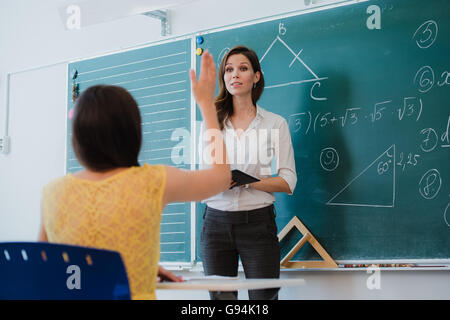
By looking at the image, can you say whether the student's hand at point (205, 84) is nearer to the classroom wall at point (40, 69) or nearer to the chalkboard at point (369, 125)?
the chalkboard at point (369, 125)

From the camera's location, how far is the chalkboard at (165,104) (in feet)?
11.5

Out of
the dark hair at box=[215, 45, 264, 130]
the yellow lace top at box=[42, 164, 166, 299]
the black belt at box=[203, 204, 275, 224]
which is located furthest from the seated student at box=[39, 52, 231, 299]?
the dark hair at box=[215, 45, 264, 130]

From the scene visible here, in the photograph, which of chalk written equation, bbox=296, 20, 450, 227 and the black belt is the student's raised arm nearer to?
the black belt

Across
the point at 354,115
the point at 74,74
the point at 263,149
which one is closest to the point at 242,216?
the point at 263,149

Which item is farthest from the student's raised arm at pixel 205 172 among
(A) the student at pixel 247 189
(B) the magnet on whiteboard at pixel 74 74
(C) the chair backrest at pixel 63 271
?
(B) the magnet on whiteboard at pixel 74 74

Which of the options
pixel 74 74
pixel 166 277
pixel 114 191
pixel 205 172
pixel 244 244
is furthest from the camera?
pixel 74 74

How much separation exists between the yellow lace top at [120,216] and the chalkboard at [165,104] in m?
2.18

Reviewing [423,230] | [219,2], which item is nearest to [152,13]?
[219,2]

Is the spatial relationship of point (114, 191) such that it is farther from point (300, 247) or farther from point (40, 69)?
point (40, 69)

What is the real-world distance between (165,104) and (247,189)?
4.22 feet

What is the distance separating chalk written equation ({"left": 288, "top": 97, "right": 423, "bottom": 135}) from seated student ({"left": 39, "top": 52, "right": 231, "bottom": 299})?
1770 mm

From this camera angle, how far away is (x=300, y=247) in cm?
298

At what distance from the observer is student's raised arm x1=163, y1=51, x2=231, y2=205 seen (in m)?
1.32

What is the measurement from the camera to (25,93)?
453 centimetres
